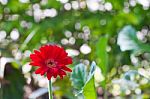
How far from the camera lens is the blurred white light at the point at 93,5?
1.42m

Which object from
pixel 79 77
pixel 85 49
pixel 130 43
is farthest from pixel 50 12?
pixel 79 77

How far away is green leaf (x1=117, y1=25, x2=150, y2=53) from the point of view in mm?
981

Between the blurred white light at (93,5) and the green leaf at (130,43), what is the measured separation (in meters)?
0.37

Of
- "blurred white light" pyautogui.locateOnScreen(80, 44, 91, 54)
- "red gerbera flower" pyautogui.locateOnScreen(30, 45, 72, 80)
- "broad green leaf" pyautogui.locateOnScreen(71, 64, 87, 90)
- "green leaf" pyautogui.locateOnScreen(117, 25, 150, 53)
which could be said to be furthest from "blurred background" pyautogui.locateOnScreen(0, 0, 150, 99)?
"red gerbera flower" pyautogui.locateOnScreen(30, 45, 72, 80)

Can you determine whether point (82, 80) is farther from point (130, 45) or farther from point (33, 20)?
point (33, 20)

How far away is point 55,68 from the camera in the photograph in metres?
0.53

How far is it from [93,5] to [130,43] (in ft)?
1.47

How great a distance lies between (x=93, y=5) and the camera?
1.43m

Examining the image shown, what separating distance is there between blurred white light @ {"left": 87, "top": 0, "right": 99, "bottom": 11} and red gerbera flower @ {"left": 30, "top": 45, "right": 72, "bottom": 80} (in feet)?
2.92

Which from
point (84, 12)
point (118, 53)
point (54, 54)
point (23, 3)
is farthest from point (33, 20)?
point (54, 54)

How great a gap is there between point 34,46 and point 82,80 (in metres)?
0.67

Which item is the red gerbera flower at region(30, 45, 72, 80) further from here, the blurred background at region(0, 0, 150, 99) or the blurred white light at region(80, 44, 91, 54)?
the blurred white light at region(80, 44, 91, 54)

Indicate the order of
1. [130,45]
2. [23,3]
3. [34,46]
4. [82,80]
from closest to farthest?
[82,80] < [130,45] < [34,46] < [23,3]

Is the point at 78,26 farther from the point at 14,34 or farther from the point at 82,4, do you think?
the point at 14,34
